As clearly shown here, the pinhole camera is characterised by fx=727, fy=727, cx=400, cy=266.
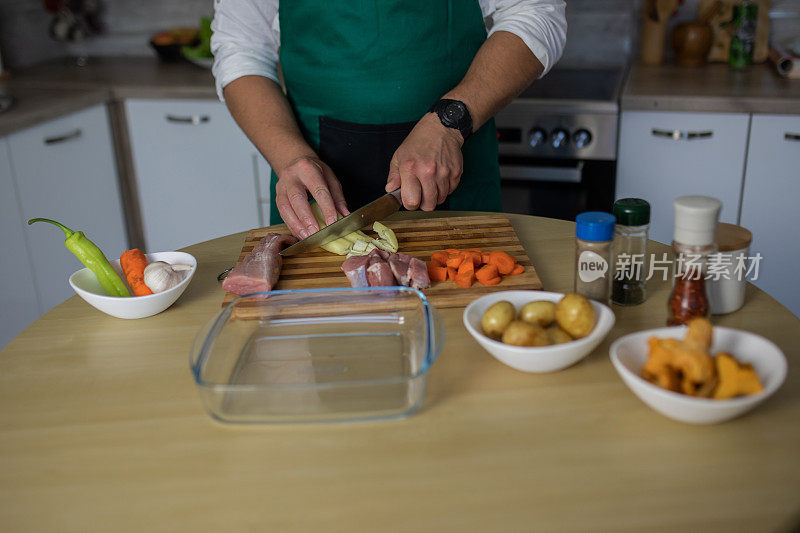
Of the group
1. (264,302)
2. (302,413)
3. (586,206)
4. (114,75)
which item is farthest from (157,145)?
(302,413)

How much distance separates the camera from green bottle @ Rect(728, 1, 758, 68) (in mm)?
2496

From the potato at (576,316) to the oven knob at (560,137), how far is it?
148 cm

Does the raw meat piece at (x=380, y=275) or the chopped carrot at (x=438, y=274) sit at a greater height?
the raw meat piece at (x=380, y=275)

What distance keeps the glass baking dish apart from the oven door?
1.46 m

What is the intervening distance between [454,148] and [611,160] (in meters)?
1.06

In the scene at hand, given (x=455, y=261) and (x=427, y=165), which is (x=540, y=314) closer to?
(x=455, y=261)

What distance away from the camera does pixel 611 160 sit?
91.0 inches

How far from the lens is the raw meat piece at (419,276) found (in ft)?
3.65

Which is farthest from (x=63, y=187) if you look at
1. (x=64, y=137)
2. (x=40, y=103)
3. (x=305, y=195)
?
(x=305, y=195)

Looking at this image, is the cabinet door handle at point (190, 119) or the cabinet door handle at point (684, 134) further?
the cabinet door handle at point (190, 119)

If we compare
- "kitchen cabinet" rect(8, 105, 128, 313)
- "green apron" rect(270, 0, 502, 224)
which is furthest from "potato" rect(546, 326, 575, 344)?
"kitchen cabinet" rect(8, 105, 128, 313)

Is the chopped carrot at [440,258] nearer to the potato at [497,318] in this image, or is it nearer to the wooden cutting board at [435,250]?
the wooden cutting board at [435,250]

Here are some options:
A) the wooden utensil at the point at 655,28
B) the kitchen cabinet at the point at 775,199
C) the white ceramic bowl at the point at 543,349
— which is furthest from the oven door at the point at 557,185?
the white ceramic bowl at the point at 543,349

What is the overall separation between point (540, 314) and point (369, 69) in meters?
0.87
